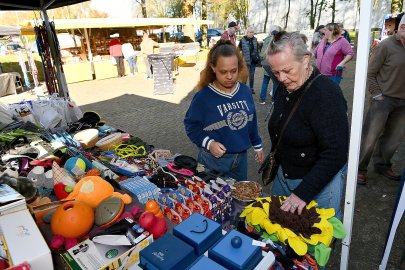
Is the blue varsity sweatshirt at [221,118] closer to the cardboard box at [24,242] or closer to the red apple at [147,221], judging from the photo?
the red apple at [147,221]

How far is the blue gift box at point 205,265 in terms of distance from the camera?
101 centimetres

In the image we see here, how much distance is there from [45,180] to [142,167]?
0.72 meters

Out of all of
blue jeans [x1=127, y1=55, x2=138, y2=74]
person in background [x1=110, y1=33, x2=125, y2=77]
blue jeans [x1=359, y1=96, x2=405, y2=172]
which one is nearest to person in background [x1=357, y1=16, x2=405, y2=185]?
blue jeans [x1=359, y1=96, x2=405, y2=172]

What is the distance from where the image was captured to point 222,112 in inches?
88.5

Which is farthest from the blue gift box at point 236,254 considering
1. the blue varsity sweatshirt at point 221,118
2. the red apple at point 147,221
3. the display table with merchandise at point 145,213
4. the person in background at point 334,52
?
the person in background at point 334,52

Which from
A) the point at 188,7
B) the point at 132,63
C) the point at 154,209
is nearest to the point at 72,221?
the point at 154,209

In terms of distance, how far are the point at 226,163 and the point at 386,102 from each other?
224 cm

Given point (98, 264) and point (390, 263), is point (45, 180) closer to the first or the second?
point (98, 264)

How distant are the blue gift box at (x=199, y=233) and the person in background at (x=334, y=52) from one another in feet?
17.4

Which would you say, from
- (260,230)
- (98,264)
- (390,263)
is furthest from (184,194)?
(390,263)

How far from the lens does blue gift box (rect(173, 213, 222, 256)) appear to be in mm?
1133

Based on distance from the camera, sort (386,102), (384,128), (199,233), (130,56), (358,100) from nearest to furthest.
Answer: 1. (199,233)
2. (358,100)
3. (386,102)
4. (384,128)
5. (130,56)

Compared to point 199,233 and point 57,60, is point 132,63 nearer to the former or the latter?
point 57,60

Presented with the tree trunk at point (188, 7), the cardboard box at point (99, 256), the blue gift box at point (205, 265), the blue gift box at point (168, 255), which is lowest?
the cardboard box at point (99, 256)
